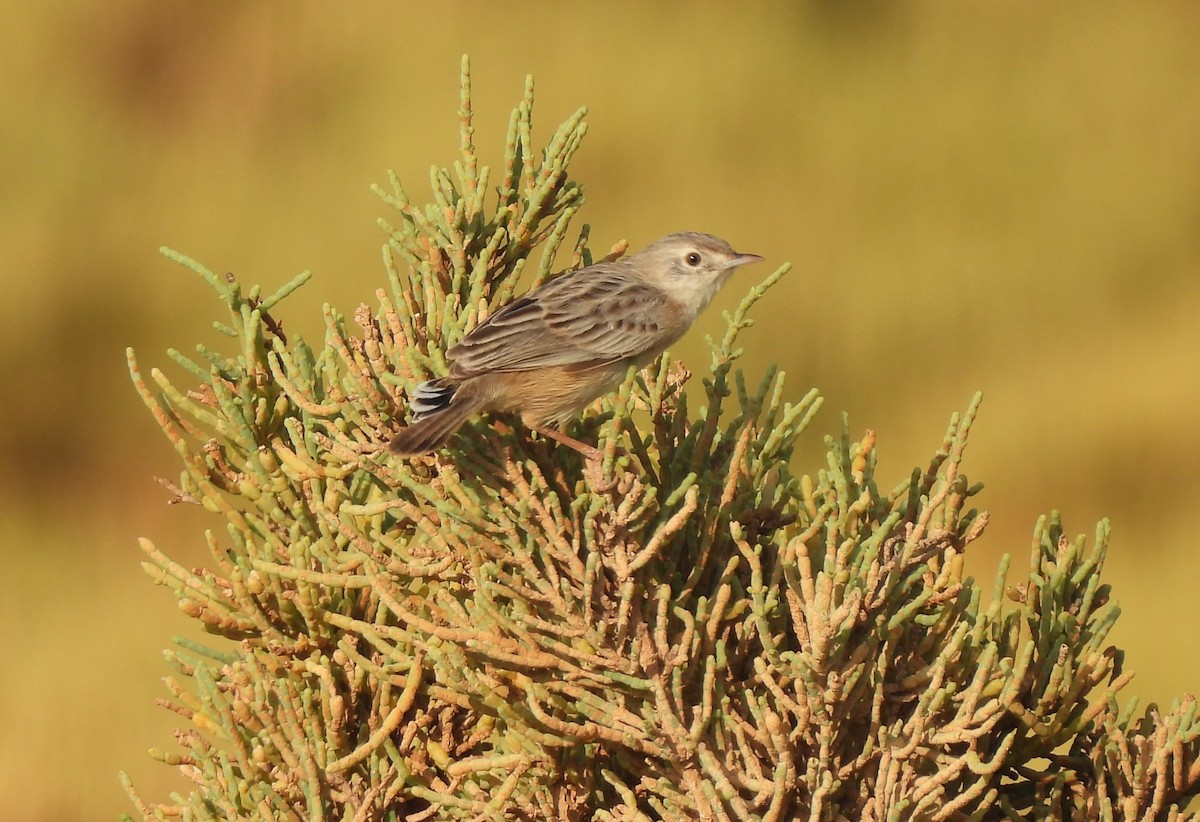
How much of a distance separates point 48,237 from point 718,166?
3166 millimetres

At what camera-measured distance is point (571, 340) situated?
3.63 meters

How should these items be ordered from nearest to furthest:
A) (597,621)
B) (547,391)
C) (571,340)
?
(597,621), (547,391), (571,340)

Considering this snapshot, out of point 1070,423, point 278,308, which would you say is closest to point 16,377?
point 278,308

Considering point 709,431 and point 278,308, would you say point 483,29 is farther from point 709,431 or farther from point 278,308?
point 709,431

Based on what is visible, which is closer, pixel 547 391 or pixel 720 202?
pixel 547 391

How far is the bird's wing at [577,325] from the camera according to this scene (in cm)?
325

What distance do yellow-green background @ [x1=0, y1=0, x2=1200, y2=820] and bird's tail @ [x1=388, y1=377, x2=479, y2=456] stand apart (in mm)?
3349

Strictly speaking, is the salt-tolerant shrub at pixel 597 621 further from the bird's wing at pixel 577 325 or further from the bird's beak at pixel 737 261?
the bird's beak at pixel 737 261

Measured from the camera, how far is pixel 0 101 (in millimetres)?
6820

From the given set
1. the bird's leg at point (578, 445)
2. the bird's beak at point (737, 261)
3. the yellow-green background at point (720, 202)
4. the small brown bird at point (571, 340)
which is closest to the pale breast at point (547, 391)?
the small brown bird at point (571, 340)

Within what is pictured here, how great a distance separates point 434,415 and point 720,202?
12.8 ft

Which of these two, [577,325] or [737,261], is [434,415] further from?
[737,261]

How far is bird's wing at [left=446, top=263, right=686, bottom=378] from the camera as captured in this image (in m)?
3.25

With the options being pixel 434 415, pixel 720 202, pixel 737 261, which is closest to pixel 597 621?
pixel 434 415
